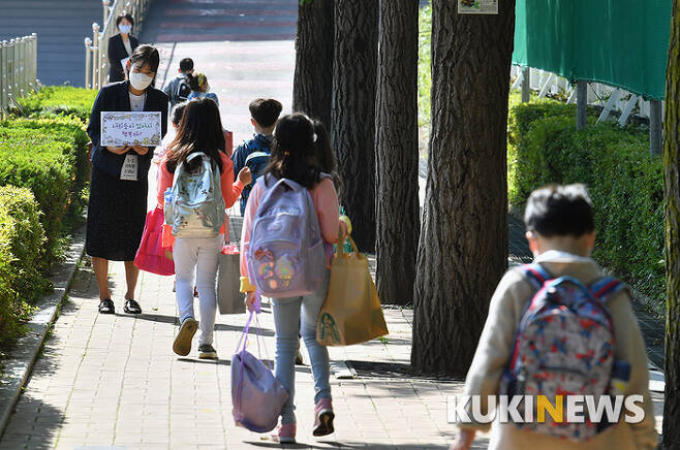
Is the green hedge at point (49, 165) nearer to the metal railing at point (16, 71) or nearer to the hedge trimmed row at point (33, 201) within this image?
the hedge trimmed row at point (33, 201)

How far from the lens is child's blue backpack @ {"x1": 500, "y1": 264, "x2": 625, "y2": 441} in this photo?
368 cm

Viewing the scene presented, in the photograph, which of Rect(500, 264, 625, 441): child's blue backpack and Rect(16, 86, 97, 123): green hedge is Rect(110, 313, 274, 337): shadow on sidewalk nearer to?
Rect(500, 264, 625, 441): child's blue backpack

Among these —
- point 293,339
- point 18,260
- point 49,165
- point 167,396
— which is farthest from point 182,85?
point 293,339

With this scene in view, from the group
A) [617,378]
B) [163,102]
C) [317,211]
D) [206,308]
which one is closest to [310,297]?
[317,211]

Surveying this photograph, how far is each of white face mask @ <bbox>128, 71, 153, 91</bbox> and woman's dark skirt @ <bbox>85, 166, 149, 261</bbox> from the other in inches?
28.2

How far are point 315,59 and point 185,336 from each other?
7001 millimetres

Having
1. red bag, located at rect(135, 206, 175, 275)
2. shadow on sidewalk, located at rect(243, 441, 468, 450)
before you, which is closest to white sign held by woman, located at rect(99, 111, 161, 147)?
red bag, located at rect(135, 206, 175, 275)

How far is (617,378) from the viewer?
3758mm

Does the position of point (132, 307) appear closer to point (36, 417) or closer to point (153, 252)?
point (153, 252)

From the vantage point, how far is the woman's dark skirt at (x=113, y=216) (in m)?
9.62

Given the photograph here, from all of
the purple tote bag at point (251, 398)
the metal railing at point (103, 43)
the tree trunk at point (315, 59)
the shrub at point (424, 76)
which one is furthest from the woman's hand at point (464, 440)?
the metal railing at point (103, 43)

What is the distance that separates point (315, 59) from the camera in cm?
1436

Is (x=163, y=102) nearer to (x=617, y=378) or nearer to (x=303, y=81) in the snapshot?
(x=303, y=81)

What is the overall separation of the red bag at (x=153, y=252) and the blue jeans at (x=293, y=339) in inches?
117
